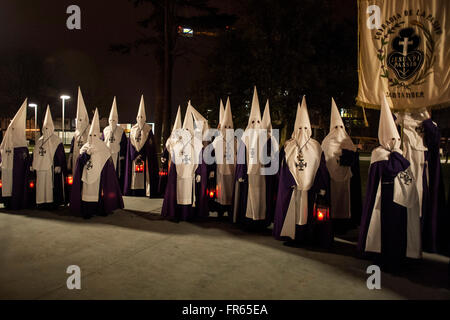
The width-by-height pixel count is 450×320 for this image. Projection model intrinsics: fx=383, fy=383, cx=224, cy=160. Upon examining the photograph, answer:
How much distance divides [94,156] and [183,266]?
156 inches

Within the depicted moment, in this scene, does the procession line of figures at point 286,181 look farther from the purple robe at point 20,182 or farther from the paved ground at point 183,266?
the paved ground at point 183,266

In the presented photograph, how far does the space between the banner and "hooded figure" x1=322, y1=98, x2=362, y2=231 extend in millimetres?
853

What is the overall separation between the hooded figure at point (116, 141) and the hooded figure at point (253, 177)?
4.86m

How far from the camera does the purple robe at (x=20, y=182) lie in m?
8.54

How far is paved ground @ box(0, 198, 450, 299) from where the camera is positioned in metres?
4.14

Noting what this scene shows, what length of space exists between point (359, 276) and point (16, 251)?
4.73 m

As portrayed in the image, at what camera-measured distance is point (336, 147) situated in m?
6.98

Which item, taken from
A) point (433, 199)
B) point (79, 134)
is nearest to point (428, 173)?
point (433, 199)

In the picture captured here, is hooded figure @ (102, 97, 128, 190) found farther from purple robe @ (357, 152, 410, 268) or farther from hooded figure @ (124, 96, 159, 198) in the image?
purple robe @ (357, 152, 410, 268)

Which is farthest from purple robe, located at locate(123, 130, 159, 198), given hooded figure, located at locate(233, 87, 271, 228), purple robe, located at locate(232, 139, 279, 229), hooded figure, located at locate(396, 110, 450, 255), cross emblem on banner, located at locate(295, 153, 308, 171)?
hooded figure, located at locate(396, 110, 450, 255)

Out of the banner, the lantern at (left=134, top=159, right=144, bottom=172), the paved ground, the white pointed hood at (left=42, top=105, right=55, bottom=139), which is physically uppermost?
the banner

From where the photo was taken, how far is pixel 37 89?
3800cm

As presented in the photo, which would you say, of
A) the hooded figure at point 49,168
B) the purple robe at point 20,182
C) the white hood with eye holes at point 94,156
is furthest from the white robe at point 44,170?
the white hood with eye holes at point 94,156

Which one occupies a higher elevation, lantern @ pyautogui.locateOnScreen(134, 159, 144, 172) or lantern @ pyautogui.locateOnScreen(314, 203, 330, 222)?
lantern @ pyautogui.locateOnScreen(134, 159, 144, 172)
